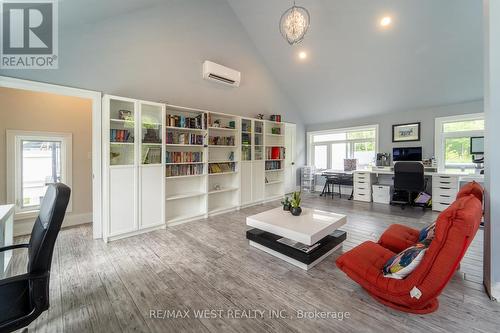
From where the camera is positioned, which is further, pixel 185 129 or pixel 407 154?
pixel 407 154

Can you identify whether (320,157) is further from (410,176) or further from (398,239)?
(398,239)

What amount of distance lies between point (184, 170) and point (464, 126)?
232 inches

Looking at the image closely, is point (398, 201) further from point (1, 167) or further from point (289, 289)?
point (1, 167)

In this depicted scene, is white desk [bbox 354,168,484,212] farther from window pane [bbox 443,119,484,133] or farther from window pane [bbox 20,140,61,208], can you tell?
window pane [bbox 20,140,61,208]

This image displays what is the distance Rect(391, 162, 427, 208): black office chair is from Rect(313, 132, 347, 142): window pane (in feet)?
6.80

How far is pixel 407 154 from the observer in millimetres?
5156

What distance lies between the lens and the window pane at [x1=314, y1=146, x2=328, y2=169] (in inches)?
273

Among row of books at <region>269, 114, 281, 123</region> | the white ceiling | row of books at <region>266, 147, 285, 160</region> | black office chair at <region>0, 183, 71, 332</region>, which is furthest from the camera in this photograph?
row of books at <region>269, 114, 281, 123</region>

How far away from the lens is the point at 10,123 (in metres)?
3.16

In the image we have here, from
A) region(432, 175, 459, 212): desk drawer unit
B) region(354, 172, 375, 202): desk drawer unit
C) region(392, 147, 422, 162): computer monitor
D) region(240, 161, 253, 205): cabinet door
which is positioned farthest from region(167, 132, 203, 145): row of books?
region(432, 175, 459, 212): desk drawer unit

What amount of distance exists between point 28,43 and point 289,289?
4.07 meters

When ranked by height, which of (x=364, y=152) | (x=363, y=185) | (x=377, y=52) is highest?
(x=377, y=52)

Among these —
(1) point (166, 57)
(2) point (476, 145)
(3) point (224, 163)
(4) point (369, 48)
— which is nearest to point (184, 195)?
(3) point (224, 163)

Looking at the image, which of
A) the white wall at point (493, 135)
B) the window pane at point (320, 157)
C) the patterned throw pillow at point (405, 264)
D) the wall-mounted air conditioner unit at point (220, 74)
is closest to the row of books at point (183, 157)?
the wall-mounted air conditioner unit at point (220, 74)
